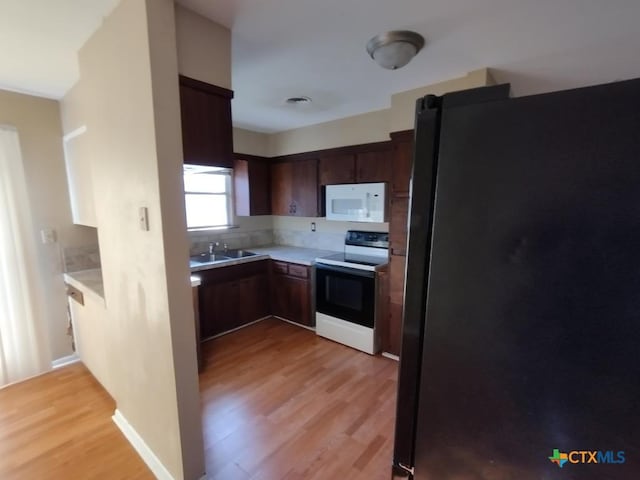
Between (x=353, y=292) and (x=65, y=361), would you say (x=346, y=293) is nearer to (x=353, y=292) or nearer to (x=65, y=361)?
(x=353, y=292)

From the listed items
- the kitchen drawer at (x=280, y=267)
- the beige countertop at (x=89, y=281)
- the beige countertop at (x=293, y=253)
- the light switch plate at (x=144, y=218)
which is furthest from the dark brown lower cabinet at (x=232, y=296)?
the light switch plate at (x=144, y=218)

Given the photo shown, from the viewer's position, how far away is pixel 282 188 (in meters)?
3.95

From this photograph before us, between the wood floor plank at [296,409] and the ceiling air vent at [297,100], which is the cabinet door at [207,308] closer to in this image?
the wood floor plank at [296,409]

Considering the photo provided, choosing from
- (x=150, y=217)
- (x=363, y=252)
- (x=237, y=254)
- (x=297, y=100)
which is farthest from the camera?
(x=237, y=254)

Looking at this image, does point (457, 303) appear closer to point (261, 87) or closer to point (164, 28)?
point (164, 28)

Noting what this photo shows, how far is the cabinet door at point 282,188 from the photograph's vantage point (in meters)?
3.86

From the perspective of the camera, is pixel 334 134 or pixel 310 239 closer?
pixel 334 134

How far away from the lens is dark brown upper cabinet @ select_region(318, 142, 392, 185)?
9.77 feet

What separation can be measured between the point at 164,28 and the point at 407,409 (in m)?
1.67

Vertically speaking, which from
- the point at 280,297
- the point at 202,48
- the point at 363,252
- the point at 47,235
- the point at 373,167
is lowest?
the point at 280,297

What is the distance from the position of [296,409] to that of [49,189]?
2.86 meters

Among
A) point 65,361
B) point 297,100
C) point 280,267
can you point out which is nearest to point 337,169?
point 297,100

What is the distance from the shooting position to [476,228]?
1.98 ft

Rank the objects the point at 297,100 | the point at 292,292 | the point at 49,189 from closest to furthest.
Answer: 1. the point at 49,189
2. the point at 297,100
3. the point at 292,292
